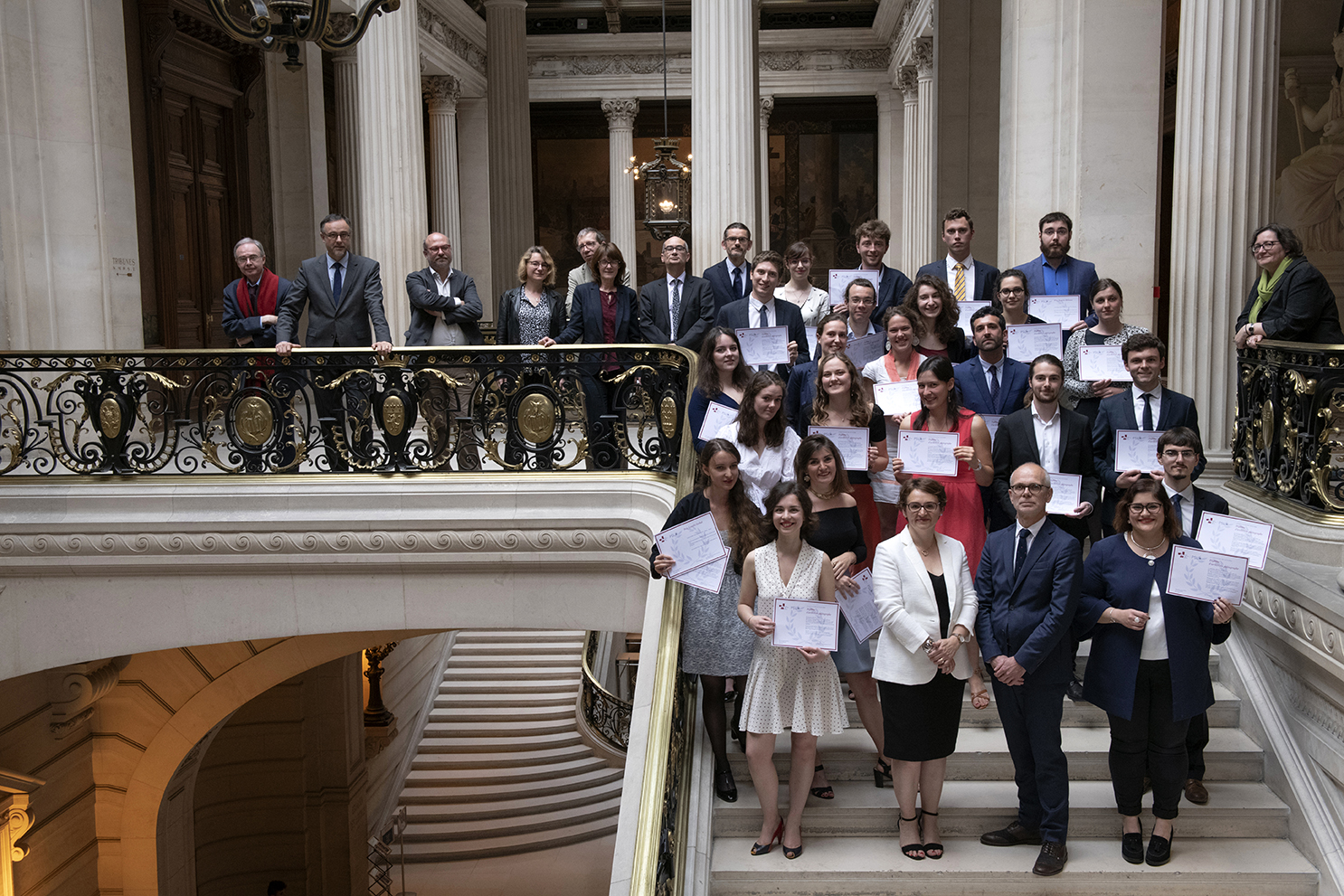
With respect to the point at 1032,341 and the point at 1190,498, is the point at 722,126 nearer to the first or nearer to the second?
the point at 1032,341

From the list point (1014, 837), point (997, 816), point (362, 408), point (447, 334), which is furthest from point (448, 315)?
point (1014, 837)

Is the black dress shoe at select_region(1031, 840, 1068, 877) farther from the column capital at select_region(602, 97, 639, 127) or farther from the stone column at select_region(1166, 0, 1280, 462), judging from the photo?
the column capital at select_region(602, 97, 639, 127)

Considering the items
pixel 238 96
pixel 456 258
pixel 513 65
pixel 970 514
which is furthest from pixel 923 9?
pixel 970 514

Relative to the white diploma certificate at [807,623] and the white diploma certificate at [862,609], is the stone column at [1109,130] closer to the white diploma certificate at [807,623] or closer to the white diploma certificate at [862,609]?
the white diploma certificate at [862,609]

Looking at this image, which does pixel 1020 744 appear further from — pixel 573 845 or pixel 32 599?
pixel 573 845

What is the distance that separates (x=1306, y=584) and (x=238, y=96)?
13.6 meters

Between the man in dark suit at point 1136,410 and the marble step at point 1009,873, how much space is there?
159 centimetres

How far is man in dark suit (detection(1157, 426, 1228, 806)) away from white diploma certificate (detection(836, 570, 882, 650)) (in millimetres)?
1310

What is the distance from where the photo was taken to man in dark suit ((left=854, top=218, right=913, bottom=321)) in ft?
21.4

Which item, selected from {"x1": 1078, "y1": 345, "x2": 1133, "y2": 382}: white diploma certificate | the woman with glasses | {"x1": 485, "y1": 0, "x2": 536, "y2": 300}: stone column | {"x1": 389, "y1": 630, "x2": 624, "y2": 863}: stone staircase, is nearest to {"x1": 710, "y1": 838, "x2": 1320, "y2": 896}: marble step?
{"x1": 1078, "y1": 345, "x2": 1133, "y2": 382}: white diploma certificate

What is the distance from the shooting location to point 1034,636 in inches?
174

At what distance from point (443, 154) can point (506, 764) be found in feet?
37.9

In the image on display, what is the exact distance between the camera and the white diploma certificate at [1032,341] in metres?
5.86

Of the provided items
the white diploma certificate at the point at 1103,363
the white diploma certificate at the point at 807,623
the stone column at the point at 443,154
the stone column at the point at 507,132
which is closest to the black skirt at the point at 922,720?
the white diploma certificate at the point at 807,623
